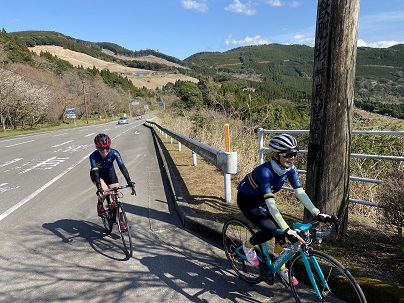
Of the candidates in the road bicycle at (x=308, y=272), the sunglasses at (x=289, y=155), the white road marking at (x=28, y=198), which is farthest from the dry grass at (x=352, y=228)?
the white road marking at (x=28, y=198)

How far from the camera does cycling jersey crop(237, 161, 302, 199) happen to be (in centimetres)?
293

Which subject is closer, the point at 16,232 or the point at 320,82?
the point at 320,82

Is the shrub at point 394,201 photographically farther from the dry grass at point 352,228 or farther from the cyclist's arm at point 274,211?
the cyclist's arm at point 274,211

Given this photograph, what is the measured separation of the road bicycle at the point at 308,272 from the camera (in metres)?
2.63

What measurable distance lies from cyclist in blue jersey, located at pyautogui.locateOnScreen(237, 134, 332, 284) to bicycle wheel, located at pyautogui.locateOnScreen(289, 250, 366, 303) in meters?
0.18

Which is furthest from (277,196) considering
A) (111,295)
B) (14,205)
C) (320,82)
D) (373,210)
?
(14,205)

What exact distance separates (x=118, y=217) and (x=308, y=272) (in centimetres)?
291

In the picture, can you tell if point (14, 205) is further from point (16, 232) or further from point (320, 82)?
point (320, 82)

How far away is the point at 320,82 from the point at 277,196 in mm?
3311

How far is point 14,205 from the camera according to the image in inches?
262

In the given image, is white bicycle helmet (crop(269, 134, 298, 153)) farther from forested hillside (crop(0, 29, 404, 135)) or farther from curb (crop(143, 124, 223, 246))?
forested hillside (crop(0, 29, 404, 135))

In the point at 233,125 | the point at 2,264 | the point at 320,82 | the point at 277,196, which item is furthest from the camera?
the point at 233,125

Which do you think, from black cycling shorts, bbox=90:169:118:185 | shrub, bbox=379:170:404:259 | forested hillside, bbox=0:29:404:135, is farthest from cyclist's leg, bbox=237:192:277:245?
forested hillside, bbox=0:29:404:135

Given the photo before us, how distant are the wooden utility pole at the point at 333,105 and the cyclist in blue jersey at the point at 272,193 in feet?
2.57
